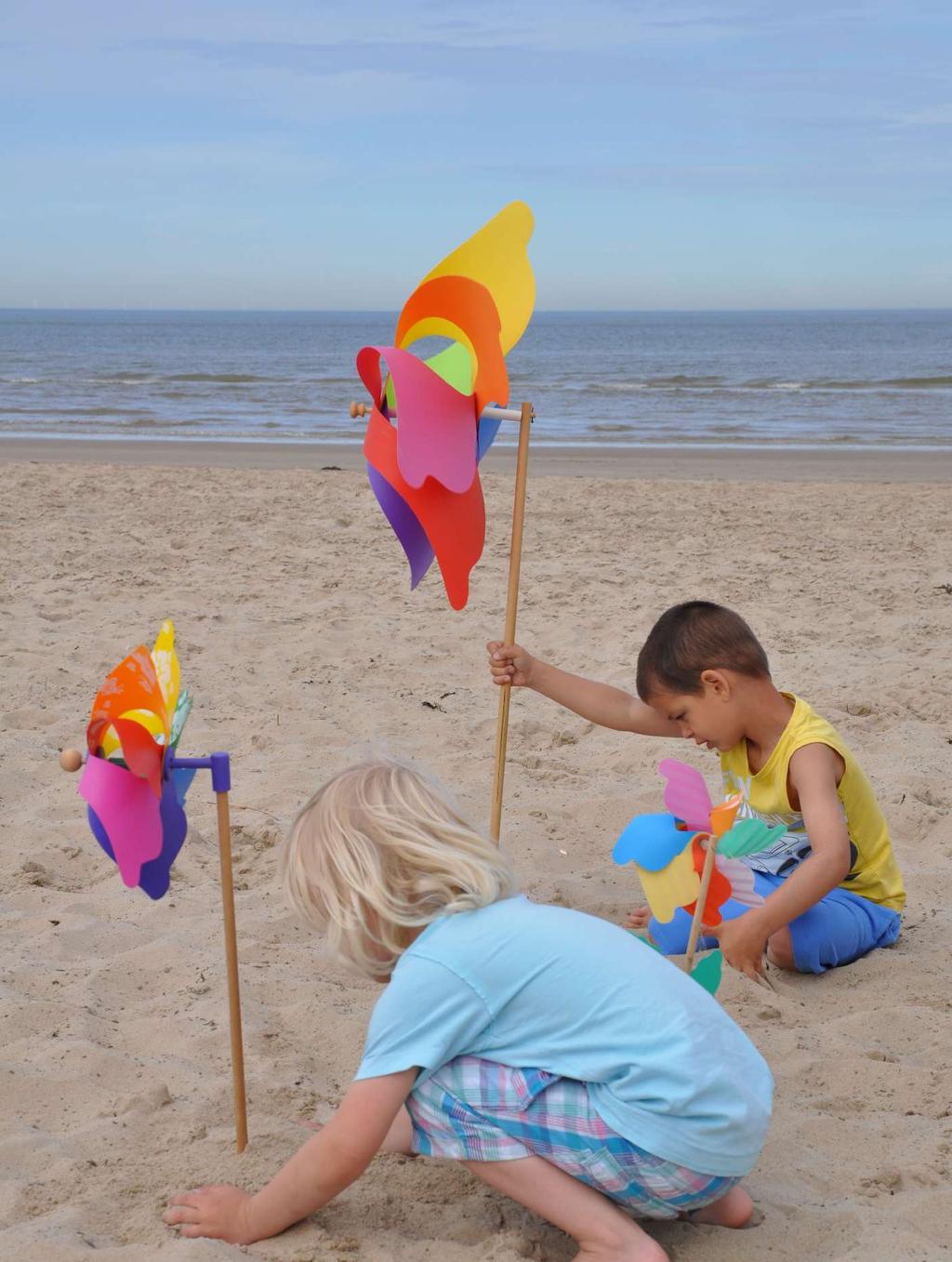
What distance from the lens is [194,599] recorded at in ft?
18.9

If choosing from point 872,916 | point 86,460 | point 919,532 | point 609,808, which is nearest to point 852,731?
point 609,808

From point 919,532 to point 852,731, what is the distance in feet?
11.9

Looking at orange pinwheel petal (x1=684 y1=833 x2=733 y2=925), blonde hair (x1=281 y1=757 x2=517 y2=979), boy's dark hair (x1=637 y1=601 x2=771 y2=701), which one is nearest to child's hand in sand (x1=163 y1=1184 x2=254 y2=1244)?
blonde hair (x1=281 y1=757 x2=517 y2=979)

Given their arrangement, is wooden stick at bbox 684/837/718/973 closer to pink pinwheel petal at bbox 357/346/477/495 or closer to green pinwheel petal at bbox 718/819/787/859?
green pinwheel petal at bbox 718/819/787/859

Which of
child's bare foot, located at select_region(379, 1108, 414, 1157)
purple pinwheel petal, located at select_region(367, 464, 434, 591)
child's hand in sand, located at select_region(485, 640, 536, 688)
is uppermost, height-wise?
purple pinwheel petal, located at select_region(367, 464, 434, 591)

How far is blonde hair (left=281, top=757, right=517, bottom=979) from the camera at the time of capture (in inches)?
70.4

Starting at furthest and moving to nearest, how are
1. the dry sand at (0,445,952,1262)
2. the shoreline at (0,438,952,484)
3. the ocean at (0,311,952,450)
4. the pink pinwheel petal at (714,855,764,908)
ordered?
the ocean at (0,311,952,450)
the shoreline at (0,438,952,484)
the pink pinwheel petal at (714,855,764,908)
the dry sand at (0,445,952,1262)

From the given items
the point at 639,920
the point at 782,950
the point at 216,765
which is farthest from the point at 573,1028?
the point at 639,920

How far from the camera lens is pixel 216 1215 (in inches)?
73.7

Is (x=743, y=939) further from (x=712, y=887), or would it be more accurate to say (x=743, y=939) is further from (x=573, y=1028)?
(x=573, y=1028)

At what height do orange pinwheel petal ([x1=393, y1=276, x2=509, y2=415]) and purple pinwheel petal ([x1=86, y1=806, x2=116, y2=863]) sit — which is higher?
orange pinwheel petal ([x1=393, y1=276, x2=509, y2=415])

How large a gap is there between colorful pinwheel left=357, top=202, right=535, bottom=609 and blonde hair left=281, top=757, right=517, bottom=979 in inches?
27.6

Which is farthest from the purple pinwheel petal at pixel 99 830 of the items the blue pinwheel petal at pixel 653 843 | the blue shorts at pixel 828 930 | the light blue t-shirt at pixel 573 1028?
the blue shorts at pixel 828 930

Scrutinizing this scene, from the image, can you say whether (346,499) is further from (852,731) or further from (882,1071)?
(882,1071)
